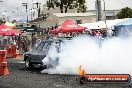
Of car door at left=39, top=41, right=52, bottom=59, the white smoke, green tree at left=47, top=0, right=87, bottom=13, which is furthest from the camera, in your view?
green tree at left=47, top=0, right=87, bottom=13

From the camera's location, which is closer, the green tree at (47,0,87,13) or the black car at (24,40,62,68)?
the black car at (24,40,62,68)

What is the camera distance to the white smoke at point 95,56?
14.9 metres

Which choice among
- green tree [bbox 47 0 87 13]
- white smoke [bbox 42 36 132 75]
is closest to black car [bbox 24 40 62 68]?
white smoke [bbox 42 36 132 75]

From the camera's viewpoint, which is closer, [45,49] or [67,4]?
[45,49]

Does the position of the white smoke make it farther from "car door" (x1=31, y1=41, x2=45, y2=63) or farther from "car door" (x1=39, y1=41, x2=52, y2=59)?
"car door" (x1=31, y1=41, x2=45, y2=63)

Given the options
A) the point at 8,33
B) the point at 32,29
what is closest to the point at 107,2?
the point at 32,29

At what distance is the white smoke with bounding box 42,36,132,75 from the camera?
14920 mm

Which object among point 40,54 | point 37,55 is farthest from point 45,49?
point 37,55

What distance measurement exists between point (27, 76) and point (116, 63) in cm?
397

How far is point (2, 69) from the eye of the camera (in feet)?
60.5

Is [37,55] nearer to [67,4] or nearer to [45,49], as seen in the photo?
[45,49]

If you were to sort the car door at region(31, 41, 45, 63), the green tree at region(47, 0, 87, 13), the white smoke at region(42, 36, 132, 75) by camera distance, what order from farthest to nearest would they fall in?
the green tree at region(47, 0, 87, 13) → the car door at region(31, 41, 45, 63) → the white smoke at region(42, 36, 132, 75)

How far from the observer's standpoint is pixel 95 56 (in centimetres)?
1684

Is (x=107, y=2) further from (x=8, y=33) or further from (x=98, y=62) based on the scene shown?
(x=98, y=62)
